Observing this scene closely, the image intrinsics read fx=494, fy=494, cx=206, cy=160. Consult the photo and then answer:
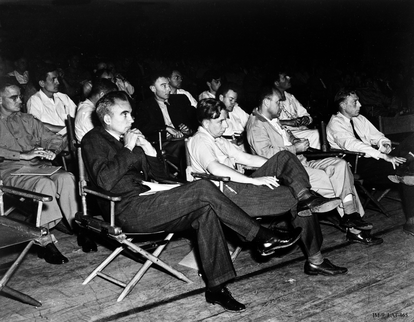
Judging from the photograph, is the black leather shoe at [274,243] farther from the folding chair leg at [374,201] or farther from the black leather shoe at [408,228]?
the folding chair leg at [374,201]

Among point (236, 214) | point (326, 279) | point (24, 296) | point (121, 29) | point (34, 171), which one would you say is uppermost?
point (121, 29)

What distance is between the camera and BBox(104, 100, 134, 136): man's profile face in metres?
3.20

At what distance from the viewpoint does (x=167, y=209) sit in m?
2.94

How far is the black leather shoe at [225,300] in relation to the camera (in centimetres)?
283

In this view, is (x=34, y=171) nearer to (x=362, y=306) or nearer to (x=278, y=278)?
(x=278, y=278)

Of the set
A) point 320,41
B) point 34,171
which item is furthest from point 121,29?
point 34,171

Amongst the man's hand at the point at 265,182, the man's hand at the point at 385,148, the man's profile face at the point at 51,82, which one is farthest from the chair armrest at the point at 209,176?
the man's profile face at the point at 51,82

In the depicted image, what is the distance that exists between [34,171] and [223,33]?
8.74m

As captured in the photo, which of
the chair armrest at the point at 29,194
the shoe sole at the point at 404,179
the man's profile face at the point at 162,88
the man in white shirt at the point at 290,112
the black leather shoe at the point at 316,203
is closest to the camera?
the chair armrest at the point at 29,194

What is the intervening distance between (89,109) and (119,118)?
1353 millimetres

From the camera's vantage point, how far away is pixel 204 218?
2895mm

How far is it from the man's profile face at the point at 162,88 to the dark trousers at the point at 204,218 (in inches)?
102

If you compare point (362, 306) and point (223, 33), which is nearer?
point (362, 306)

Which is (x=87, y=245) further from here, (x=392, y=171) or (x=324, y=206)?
(x=392, y=171)
